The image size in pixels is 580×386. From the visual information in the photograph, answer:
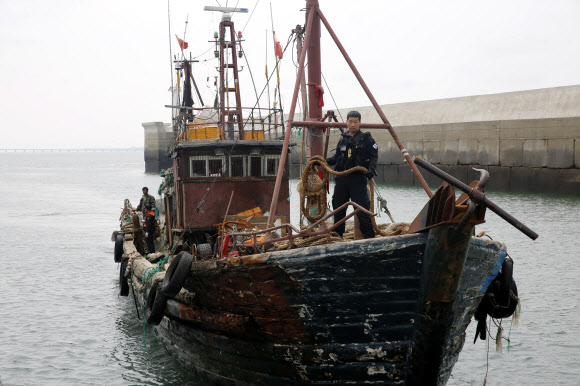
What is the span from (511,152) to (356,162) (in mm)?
30172

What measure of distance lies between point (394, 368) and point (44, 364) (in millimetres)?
7307

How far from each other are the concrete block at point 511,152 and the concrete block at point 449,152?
3.88 metres

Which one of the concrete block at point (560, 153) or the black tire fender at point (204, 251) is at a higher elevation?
the concrete block at point (560, 153)

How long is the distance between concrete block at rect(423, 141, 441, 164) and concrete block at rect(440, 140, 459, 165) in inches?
13.9

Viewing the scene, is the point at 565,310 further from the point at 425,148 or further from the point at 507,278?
the point at 425,148

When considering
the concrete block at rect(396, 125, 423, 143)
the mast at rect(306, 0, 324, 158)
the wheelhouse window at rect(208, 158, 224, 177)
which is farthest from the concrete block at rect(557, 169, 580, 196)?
the mast at rect(306, 0, 324, 158)

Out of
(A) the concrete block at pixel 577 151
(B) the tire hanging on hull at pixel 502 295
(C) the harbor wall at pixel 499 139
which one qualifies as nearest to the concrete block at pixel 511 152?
(C) the harbor wall at pixel 499 139

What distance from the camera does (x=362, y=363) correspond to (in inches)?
252

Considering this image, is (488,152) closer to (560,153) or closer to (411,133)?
(560,153)

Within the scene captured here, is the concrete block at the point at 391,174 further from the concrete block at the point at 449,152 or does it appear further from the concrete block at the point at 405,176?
the concrete block at the point at 449,152

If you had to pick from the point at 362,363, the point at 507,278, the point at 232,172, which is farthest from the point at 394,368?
the point at 232,172

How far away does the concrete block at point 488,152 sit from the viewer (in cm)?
3600

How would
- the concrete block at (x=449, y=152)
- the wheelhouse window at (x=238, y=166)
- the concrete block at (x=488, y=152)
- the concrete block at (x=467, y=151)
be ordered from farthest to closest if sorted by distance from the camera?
the concrete block at (x=449, y=152) < the concrete block at (x=467, y=151) < the concrete block at (x=488, y=152) < the wheelhouse window at (x=238, y=166)

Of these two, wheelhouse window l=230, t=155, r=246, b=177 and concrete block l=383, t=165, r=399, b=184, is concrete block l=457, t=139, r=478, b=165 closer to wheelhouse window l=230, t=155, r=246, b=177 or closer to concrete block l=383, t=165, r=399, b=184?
concrete block l=383, t=165, r=399, b=184
